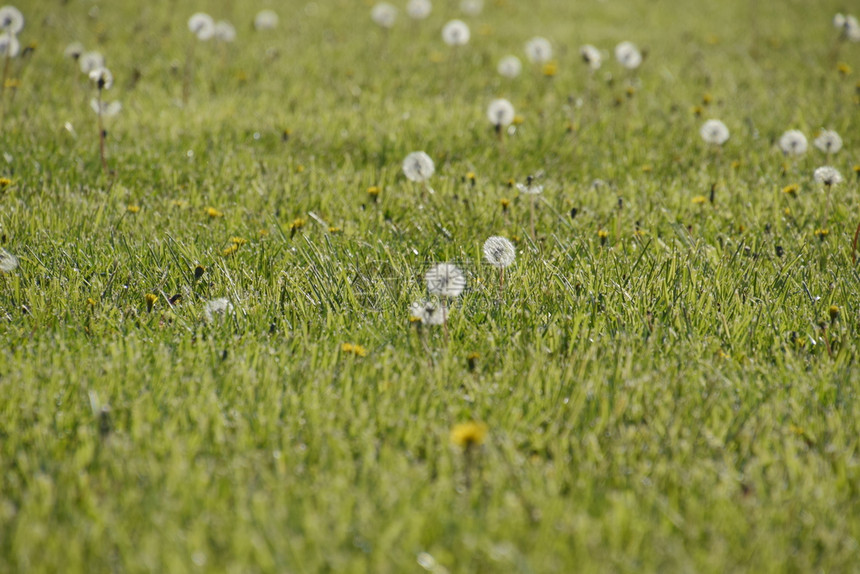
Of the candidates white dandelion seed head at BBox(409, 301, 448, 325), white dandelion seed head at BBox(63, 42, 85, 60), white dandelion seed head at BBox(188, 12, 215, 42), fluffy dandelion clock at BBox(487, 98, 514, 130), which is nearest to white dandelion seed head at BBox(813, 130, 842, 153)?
fluffy dandelion clock at BBox(487, 98, 514, 130)

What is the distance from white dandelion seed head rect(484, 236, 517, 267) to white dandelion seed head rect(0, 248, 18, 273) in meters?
1.61

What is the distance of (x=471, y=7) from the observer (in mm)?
8773

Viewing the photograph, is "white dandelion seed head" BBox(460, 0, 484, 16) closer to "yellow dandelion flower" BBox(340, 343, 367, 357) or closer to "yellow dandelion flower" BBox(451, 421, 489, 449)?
"yellow dandelion flower" BBox(340, 343, 367, 357)

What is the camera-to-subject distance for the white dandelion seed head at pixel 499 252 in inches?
99.9

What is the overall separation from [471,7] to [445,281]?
7.26 meters

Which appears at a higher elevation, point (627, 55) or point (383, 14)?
point (627, 55)

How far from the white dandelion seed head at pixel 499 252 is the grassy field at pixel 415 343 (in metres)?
0.09

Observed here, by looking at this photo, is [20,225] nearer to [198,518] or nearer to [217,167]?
[217,167]

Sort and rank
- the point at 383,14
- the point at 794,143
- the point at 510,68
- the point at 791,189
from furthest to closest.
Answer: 1. the point at 383,14
2. the point at 510,68
3. the point at 794,143
4. the point at 791,189

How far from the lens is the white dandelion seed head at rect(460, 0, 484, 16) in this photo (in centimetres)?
875

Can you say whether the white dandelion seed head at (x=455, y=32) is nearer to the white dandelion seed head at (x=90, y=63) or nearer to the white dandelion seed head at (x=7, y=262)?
the white dandelion seed head at (x=90, y=63)

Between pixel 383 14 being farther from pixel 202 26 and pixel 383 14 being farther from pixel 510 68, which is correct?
pixel 202 26

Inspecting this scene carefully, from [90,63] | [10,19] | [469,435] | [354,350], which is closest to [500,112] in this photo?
[354,350]

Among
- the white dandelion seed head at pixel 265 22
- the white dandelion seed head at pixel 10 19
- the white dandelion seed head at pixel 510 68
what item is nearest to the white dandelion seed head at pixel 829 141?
the white dandelion seed head at pixel 510 68
